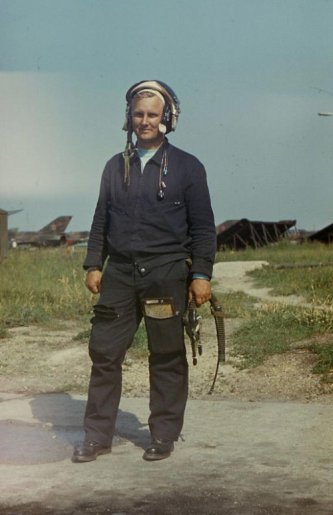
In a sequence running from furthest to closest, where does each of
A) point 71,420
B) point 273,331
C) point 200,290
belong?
1. point 273,331
2. point 71,420
3. point 200,290

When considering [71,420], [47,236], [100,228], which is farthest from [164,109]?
[47,236]

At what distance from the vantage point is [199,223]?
4355mm

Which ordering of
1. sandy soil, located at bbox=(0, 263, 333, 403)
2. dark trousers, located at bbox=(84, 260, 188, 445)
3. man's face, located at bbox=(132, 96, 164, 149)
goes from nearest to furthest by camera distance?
dark trousers, located at bbox=(84, 260, 188, 445), man's face, located at bbox=(132, 96, 164, 149), sandy soil, located at bbox=(0, 263, 333, 403)

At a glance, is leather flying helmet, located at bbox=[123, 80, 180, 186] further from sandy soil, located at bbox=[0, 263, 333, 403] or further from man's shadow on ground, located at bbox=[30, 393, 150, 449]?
sandy soil, located at bbox=[0, 263, 333, 403]

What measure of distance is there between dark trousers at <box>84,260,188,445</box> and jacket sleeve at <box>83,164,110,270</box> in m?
0.18

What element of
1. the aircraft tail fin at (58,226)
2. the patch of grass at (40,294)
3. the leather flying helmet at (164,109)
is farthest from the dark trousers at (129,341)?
the aircraft tail fin at (58,226)

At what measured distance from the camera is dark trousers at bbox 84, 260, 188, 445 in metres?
4.27

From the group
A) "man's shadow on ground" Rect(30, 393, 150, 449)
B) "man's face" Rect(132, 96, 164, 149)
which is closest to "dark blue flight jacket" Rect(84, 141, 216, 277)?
"man's face" Rect(132, 96, 164, 149)

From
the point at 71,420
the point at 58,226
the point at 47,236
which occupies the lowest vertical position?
the point at 71,420

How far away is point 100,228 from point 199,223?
1.90ft

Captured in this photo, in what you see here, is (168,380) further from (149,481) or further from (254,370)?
(254,370)

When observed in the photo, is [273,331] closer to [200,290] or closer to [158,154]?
[200,290]

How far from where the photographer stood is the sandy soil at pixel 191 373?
6.34 m

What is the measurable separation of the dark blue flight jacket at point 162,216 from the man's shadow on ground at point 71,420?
109 cm
